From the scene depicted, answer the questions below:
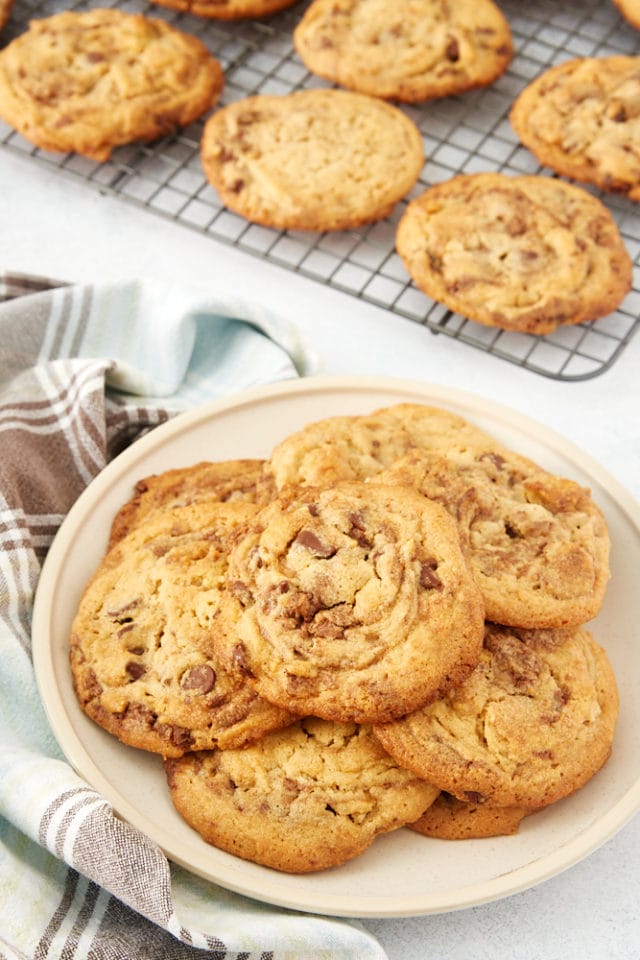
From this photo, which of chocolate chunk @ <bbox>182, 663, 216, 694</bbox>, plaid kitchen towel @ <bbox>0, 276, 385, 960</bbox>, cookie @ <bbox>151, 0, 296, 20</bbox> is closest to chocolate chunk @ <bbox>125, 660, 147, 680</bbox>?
chocolate chunk @ <bbox>182, 663, 216, 694</bbox>

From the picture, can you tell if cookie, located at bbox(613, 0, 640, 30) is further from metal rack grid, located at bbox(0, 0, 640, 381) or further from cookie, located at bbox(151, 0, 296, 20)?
cookie, located at bbox(151, 0, 296, 20)

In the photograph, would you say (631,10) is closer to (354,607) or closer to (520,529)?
(520,529)

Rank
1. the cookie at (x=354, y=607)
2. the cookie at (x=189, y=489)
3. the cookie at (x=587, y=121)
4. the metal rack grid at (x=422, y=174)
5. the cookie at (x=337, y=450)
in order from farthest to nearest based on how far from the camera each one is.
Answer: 1. the cookie at (x=587, y=121)
2. the metal rack grid at (x=422, y=174)
3. the cookie at (x=189, y=489)
4. the cookie at (x=337, y=450)
5. the cookie at (x=354, y=607)

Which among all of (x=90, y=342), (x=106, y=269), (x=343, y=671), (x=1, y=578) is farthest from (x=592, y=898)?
(x=106, y=269)

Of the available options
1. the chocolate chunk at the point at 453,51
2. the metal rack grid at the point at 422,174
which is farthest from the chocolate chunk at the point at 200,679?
the chocolate chunk at the point at 453,51

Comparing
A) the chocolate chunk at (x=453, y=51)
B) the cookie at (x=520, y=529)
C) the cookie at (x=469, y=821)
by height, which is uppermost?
the cookie at (x=520, y=529)

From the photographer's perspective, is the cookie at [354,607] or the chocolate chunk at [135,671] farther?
the chocolate chunk at [135,671]

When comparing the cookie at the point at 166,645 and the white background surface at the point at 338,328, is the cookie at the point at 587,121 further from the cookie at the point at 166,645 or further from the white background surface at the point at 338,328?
the cookie at the point at 166,645

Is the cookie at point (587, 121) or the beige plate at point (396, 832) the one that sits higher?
the beige plate at point (396, 832)
